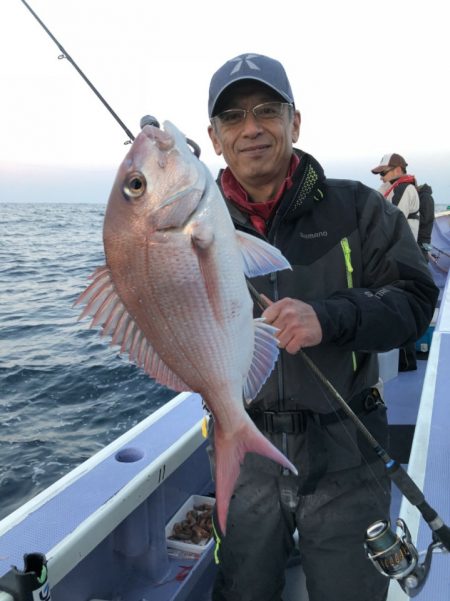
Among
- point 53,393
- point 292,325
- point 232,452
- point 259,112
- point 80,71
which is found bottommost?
point 53,393

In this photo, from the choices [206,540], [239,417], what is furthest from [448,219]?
[239,417]

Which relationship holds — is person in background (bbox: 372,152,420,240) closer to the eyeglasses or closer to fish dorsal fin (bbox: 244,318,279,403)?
the eyeglasses

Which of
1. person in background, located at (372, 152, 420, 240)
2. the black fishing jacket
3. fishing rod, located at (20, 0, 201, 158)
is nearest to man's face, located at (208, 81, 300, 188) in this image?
the black fishing jacket

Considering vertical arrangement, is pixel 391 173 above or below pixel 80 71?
below

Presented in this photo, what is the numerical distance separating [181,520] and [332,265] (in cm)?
195

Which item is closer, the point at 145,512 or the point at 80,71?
the point at 80,71

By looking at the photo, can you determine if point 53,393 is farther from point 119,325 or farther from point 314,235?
point 119,325

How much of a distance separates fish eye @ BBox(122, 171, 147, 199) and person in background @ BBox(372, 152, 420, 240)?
6.47 m

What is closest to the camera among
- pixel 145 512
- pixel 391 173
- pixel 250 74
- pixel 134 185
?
pixel 134 185

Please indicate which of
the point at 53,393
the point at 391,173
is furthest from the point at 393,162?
the point at 53,393

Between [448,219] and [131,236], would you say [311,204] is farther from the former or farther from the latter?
[448,219]

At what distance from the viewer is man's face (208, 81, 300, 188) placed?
2002 millimetres

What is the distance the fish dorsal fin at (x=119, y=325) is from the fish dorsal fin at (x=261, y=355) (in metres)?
0.20

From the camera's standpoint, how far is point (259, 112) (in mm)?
2018
